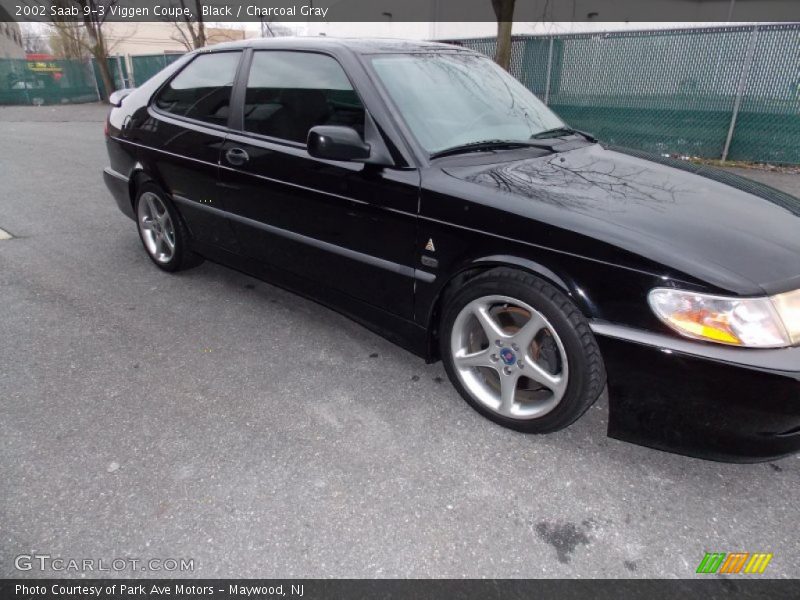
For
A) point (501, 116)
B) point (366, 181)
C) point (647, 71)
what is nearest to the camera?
point (366, 181)

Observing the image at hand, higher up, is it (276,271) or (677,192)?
(677,192)

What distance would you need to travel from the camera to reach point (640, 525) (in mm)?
2021

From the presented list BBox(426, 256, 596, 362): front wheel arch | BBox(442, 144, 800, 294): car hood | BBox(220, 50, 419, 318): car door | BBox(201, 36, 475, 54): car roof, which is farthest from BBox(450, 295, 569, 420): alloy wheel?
BBox(201, 36, 475, 54): car roof

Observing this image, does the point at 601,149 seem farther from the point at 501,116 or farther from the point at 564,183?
the point at 564,183

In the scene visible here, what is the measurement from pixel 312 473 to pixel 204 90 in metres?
2.72

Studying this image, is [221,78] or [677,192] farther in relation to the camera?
[221,78]

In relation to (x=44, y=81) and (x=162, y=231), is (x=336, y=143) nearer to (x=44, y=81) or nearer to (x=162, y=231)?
(x=162, y=231)

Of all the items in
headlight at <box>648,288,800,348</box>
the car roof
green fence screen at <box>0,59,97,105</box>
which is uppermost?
the car roof

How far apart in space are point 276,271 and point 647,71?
28.1ft

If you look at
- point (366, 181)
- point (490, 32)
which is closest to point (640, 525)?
point (366, 181)

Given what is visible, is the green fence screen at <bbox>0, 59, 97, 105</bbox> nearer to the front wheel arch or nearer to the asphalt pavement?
the asphalt pavement

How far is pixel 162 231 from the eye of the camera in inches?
167

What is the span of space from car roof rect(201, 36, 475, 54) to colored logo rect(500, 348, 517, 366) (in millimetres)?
1727

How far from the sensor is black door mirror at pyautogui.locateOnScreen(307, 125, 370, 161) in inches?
98.2
